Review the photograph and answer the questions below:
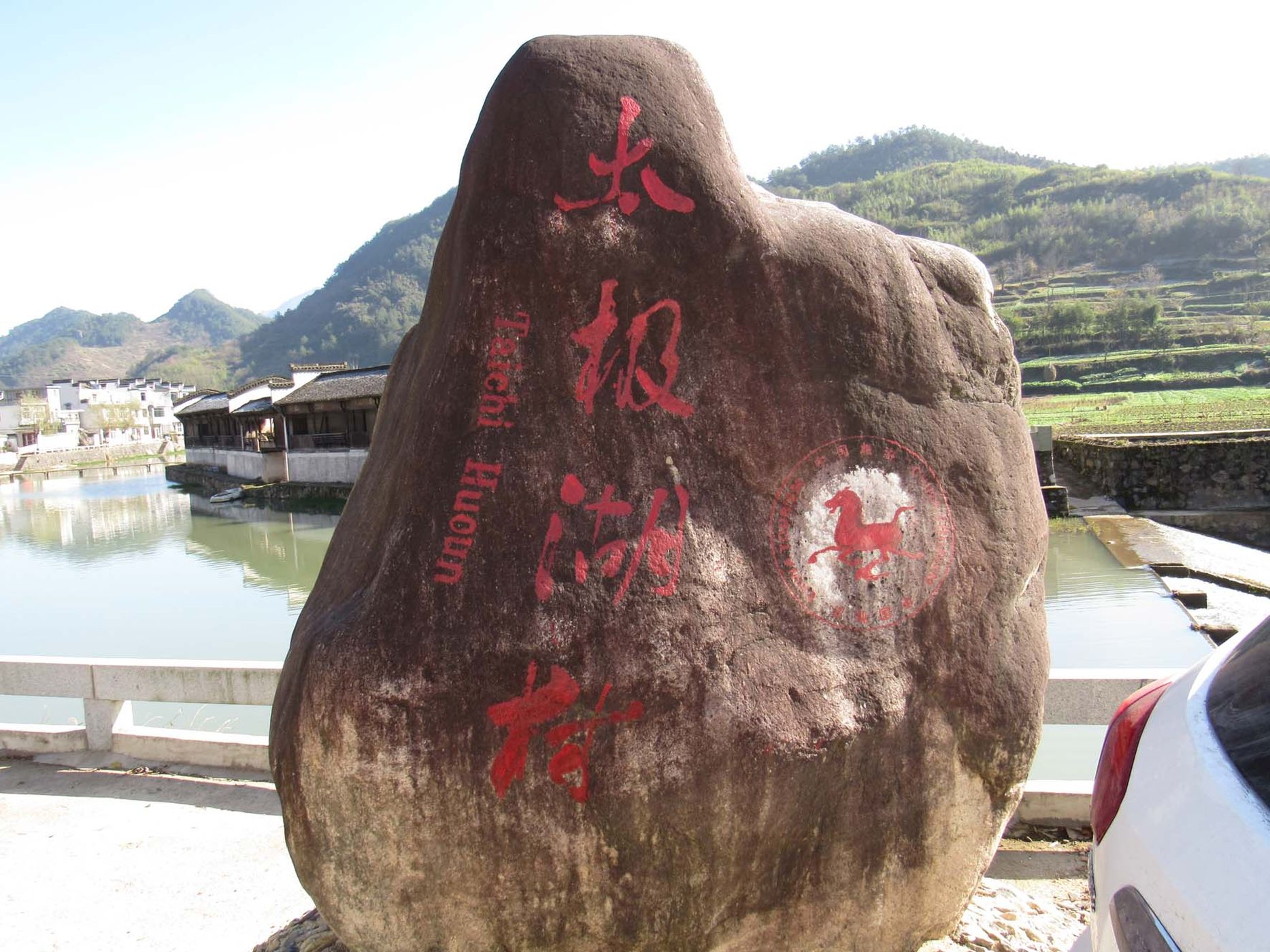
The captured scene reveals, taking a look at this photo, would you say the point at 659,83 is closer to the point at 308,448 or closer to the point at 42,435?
the point at 308,448

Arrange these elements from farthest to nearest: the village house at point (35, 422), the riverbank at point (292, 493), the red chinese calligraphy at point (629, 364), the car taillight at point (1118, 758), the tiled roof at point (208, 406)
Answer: the village house at point (35, 422)
the tiled roof at point (208, 406)
the riverbank at point (292, 493)
the red chinese calligraphy at point (629, 364)
the car taillight at point (1118, 758)

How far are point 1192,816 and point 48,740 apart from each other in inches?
248

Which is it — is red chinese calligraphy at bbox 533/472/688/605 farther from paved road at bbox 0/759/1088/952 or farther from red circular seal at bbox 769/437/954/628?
paved road at bbox 0/759/1088/952

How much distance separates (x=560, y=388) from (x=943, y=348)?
1.48 meters

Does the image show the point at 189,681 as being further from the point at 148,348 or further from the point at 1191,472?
the point at 148,348

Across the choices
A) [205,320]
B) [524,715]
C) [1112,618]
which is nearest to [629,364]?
[524,715]

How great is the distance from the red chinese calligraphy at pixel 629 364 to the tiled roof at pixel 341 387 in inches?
924

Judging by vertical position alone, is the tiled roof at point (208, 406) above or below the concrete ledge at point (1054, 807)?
above

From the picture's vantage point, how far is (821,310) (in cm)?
312

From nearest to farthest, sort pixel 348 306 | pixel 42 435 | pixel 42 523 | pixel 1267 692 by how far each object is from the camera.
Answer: pixel 1267 692
pixel 42 523
pixel 42 435
pixel 348 306

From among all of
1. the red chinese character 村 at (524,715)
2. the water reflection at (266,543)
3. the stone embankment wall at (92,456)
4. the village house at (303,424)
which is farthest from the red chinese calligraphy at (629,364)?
the stone embankment wall at (92,456)

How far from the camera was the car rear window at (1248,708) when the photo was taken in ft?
5.16

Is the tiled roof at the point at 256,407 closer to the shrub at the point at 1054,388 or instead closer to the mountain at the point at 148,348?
the shrub at the point at 1054,388

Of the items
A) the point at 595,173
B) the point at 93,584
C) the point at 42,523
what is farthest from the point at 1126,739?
the point at 42,523
